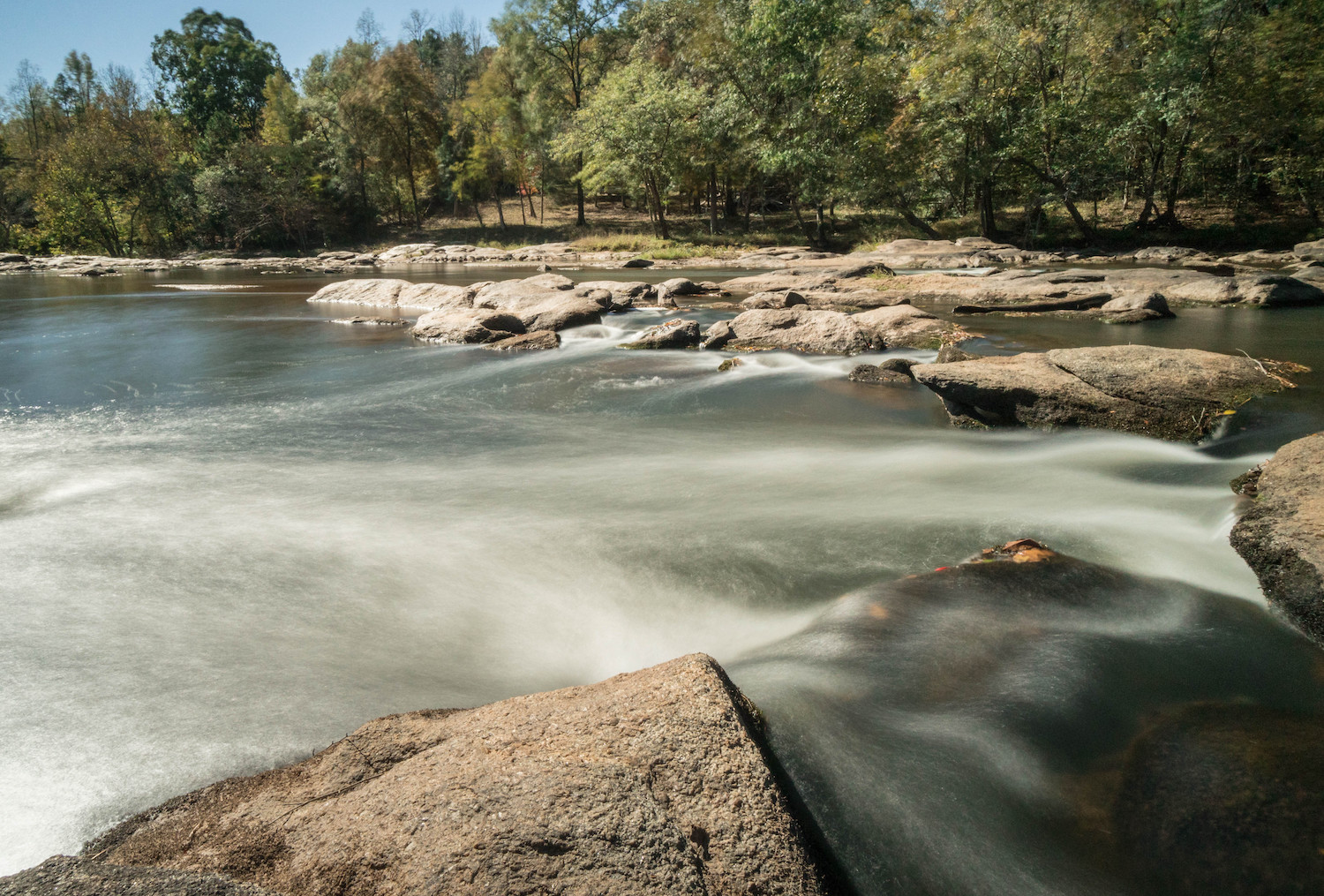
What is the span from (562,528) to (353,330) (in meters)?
12.6

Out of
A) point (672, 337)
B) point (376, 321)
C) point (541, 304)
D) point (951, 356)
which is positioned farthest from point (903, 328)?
point (376, 321)

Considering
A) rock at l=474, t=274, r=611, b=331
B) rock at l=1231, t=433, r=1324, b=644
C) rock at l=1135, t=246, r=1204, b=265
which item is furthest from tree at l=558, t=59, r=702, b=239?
rock at l=1231, t=433, r=1324, b=644

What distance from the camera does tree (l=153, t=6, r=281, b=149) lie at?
203 ft

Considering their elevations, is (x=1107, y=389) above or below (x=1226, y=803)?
above

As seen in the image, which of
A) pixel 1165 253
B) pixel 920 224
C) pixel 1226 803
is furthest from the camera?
pixel 920 224

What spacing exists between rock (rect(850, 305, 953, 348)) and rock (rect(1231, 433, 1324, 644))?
6.89 m

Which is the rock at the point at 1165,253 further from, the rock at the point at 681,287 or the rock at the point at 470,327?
the rock at the point at 470,327

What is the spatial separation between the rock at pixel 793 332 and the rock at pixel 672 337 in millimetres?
272

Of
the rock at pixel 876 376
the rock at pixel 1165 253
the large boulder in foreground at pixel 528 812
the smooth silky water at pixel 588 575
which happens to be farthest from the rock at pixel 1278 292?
the large boulder in foreground at pixel 528 812

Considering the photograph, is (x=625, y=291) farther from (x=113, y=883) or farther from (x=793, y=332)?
(x=113, y=883)

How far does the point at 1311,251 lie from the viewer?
21422 mm

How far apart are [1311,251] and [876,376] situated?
2243cm

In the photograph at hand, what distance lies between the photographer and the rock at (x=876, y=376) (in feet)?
29.7

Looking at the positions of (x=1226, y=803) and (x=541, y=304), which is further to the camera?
(x=541, y=304)
